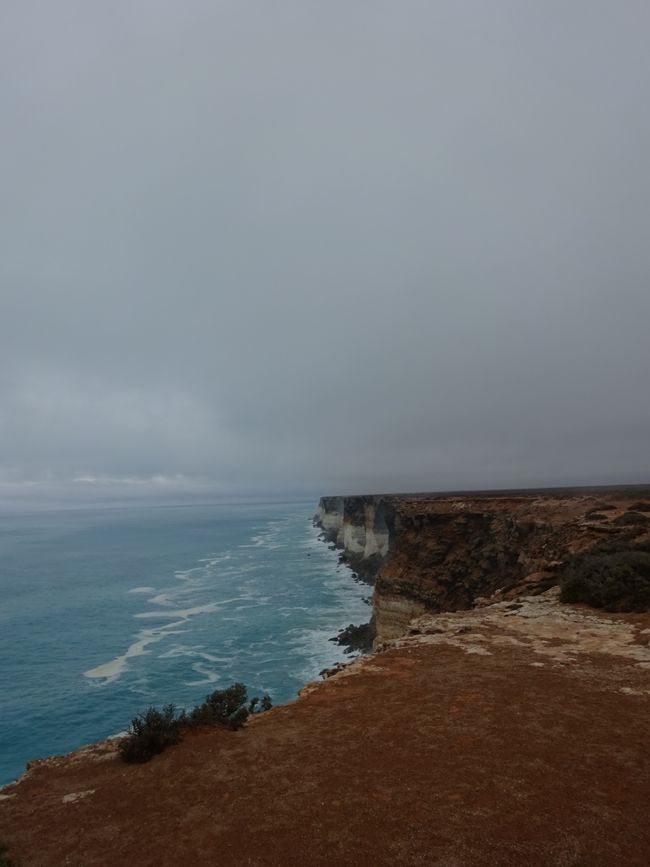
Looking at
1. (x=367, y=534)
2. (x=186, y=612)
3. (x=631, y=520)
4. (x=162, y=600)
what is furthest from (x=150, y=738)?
(x=367, y=534)

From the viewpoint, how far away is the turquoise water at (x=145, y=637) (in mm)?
28672

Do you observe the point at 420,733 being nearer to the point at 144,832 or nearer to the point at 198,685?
the point at 144,832

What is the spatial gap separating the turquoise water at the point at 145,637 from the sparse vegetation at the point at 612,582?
19186mm

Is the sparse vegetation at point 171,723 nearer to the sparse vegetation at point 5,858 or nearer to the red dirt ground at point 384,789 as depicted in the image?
the red dirt ground at point 384,789

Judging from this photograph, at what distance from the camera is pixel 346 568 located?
246 feet

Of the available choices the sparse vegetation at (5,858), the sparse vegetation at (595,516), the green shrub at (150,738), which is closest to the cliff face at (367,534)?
the sparse vegetation at (595,516)

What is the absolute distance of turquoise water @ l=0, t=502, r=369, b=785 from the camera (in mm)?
28672

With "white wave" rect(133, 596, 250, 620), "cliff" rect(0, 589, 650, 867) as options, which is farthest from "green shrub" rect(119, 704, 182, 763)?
"white wave" rect(133, 596, 250, 620)

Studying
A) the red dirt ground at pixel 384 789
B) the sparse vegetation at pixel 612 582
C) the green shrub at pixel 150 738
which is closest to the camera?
the red dirt ground at pixel 384 789

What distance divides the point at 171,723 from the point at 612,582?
13.0 m

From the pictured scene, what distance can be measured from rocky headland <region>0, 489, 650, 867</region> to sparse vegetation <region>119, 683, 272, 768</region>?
277 mm

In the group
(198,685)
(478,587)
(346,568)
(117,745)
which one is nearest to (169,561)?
(346,568)

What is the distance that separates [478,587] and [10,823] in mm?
27432

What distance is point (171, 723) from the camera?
7.98 metres
